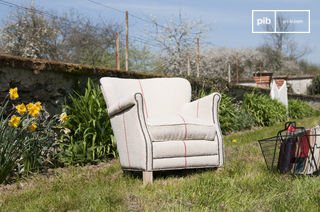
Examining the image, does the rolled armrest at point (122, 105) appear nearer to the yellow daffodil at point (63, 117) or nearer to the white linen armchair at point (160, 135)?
the white linen armchair at point (160, 135)

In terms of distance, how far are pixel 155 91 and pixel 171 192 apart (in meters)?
1.57

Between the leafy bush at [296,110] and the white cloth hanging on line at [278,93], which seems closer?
the white cloth hanging on line at [278,93]

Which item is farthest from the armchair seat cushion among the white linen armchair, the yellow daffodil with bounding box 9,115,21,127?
the yellow daffodil with bounding box 9,115,21,127

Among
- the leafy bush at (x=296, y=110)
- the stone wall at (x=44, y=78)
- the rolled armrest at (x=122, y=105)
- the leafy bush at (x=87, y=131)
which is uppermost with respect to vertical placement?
the stone wall at (x=44, y=78)

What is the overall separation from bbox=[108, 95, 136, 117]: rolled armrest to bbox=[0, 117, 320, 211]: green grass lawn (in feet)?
1.59

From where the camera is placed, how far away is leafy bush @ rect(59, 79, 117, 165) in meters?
4.16

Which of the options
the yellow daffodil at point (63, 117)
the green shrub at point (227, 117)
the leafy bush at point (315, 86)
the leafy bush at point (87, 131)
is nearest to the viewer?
the yellow daffodil at point (63, 117)

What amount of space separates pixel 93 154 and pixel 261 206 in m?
2.20

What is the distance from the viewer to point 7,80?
12.7 feet

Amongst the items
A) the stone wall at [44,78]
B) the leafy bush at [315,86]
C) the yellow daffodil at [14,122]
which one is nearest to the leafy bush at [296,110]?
the stone wall at [44,78]

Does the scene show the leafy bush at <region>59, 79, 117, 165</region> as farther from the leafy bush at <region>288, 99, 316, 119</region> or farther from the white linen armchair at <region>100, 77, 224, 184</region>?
the leafy bush at <region>288, 99, 316, 119</region>

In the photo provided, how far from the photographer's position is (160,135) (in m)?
3.14

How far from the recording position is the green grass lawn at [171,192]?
2279mm

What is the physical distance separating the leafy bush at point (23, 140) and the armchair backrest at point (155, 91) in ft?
2.10
